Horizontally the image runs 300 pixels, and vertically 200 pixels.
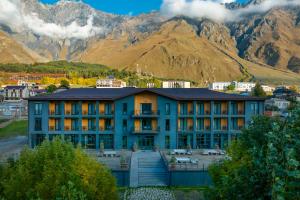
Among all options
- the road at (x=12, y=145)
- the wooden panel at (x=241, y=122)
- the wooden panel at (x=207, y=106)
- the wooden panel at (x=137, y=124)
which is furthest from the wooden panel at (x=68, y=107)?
the wooden panel at (x=241, y=122)

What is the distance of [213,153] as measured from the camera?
50.6 meters

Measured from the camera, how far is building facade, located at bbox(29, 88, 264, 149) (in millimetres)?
54562

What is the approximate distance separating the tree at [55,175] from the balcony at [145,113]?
28.3 m

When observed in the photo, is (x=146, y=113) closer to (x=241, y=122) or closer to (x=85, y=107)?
(x=85, y=107)

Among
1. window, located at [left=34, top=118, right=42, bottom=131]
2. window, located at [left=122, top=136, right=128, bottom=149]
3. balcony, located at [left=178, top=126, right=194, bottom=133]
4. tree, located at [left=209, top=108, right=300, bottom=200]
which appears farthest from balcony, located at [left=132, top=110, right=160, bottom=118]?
tree, located at [left=209, top=108, right=300, bottom=200]

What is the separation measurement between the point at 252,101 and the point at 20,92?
117555mm

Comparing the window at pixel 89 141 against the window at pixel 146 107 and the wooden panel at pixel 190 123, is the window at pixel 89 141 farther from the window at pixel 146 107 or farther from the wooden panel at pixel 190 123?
the wooden panel at pixel 190 123

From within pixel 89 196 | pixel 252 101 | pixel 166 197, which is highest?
pixel 252 101

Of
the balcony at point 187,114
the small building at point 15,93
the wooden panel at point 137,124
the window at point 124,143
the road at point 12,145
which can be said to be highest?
the small building at point 15,93

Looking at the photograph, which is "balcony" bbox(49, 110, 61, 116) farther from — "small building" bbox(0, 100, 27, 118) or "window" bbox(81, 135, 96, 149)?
"small building" bbox(0, 100, 27, 118)

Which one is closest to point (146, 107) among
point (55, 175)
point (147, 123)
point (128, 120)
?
point (147, 123)

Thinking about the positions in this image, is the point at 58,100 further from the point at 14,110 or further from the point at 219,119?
the point at 14,110

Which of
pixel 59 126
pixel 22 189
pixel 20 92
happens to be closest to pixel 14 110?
pixel 20 92

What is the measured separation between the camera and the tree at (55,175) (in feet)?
73.7
